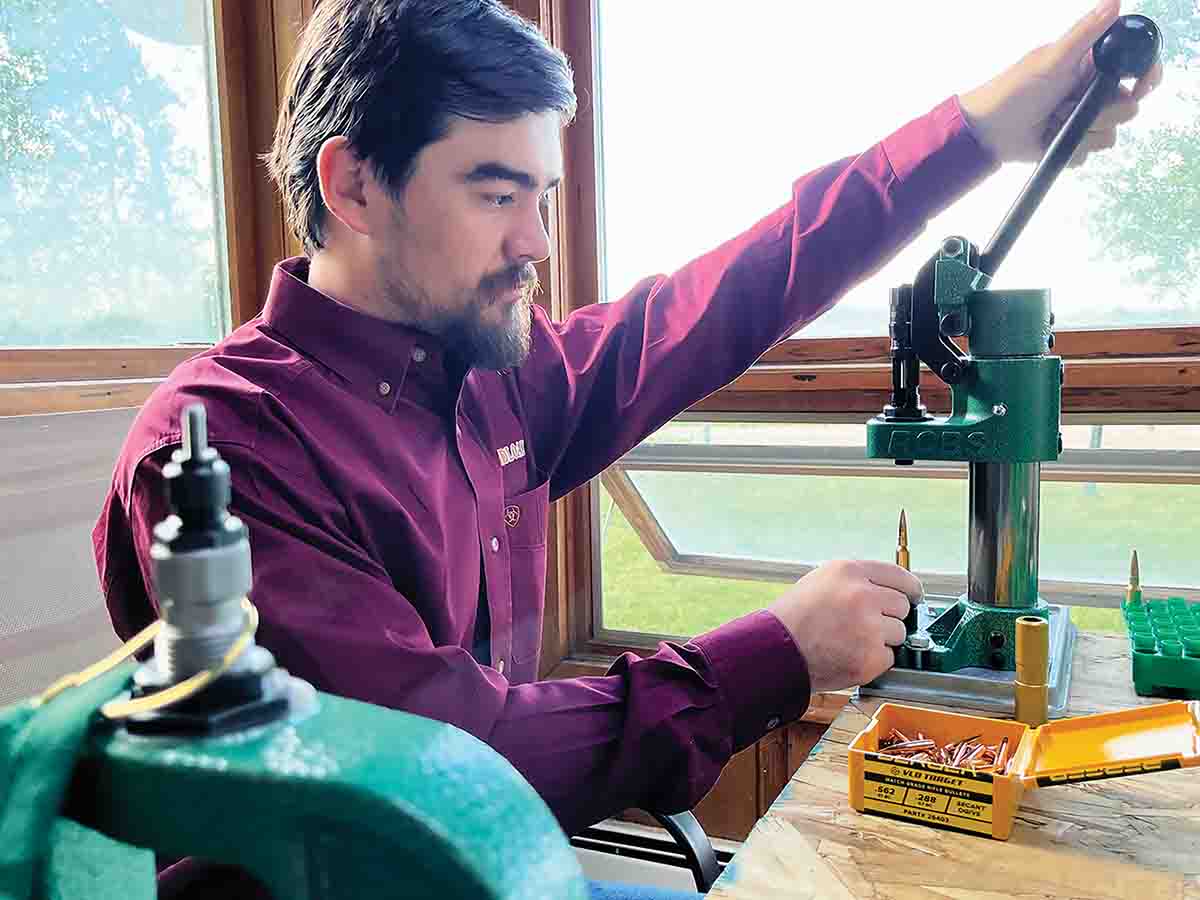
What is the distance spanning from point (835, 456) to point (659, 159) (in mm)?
835

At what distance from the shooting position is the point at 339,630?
2.86 feet

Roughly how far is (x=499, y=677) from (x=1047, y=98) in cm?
91

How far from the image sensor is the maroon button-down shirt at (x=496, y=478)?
902 mm

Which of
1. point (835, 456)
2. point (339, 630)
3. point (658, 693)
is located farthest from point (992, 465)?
point (835, 456)

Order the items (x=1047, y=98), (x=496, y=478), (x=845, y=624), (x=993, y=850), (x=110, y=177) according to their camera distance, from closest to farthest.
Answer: (x=993, y=850) < (x=845, y=624) < (x=1047, y=98) < (x=496, y=478) < (x=110, y=177)

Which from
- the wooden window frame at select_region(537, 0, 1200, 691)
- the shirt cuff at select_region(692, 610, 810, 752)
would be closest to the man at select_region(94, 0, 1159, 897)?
the shirt cuff at select_region(692, 610, 810, 752)

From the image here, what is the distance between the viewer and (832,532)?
2469 millimetres

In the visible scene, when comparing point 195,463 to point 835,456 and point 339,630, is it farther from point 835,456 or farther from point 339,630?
point 835,456

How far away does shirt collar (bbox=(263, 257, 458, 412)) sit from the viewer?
42.4 inches

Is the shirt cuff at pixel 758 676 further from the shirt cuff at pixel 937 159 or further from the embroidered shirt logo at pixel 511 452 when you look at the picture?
the shirt cuff at pixel 937 159

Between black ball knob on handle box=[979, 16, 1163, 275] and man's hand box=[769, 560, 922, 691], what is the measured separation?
1.26ft

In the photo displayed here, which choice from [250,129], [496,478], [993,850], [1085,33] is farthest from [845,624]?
[250,129]

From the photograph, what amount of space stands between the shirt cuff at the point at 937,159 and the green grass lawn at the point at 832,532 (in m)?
0.99

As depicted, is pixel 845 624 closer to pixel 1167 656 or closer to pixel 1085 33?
pixel 1167 656
